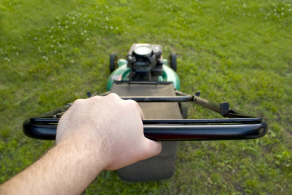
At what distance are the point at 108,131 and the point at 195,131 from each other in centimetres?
27


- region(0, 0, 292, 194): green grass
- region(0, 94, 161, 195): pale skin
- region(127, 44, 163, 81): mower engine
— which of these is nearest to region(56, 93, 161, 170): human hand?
region(0, 94, 161, 195): pale skin

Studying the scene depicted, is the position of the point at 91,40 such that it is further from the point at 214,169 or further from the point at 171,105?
the point at 214,169

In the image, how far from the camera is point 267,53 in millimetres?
3186

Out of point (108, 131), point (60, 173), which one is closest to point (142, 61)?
point (108, 131)

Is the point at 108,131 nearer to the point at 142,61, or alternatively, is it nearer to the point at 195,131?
the point at 195,131

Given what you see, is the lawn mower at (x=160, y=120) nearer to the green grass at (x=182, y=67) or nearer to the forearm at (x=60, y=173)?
the forearm at (x=60, y=173)

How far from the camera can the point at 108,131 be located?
0.58 meters

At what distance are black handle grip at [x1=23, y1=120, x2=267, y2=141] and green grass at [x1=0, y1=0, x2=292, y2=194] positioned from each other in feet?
3.92

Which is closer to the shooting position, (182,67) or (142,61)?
(142,61)

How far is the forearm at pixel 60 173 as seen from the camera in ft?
1.43

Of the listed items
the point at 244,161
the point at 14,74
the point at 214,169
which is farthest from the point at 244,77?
the point at 14,74

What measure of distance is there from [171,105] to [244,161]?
3.60 feet

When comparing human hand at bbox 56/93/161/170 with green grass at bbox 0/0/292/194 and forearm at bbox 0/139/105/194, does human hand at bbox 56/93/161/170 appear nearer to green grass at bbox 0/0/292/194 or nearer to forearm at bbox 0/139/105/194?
forearm at bbox 0/139/105/194

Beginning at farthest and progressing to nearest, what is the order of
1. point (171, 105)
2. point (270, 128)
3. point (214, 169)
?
point (270, 128)
point (214, 169)
point (171, 105)
